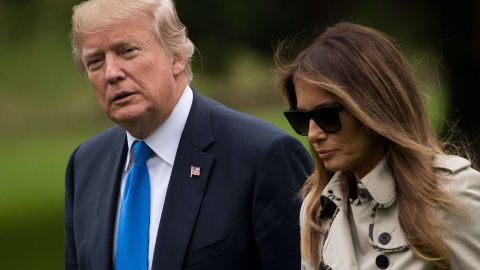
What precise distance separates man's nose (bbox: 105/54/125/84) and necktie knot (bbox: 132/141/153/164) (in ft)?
1.02

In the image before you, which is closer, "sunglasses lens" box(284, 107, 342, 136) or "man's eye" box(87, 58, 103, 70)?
"sunglasses lens" box(284, 107, 342, 136)

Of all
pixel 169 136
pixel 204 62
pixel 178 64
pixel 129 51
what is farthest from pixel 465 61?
pixel 129 51

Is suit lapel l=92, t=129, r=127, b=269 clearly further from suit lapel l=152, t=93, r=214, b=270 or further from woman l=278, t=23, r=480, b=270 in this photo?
woman l=278, t=23, r=480, b=270

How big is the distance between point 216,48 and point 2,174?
7999mm

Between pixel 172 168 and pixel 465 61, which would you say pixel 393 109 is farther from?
pixel 465 61

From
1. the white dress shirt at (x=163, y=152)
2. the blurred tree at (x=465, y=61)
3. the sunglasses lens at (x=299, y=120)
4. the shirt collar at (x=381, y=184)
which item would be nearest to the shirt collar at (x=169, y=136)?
the white dress shirt at (x=163, y=152)

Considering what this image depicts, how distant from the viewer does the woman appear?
3.99m

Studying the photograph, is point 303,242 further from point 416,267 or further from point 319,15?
point 319,15

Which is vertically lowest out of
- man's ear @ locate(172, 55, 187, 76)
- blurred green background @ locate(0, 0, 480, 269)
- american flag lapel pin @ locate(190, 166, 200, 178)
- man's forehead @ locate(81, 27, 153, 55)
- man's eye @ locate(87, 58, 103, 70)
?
blurred green background @ locate(0, 0, 480, 269)

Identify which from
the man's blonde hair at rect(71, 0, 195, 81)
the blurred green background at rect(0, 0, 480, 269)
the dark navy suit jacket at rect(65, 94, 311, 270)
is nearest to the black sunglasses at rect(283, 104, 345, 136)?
the dark navy suit jacket at rect(65, 94, 311, 270)

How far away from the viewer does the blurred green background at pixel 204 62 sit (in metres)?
13.8

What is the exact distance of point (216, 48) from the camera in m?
15.8

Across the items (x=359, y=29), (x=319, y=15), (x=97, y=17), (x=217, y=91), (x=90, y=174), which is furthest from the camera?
(x=217, y=91)

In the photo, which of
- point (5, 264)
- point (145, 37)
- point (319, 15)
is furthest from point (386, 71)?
point (5, 264)
